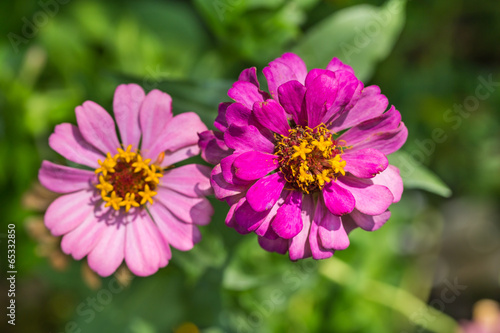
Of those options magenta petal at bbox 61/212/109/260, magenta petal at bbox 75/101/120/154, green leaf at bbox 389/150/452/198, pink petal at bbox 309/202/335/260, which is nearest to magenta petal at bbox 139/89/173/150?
magenta petal at bbox 75/101/120/154

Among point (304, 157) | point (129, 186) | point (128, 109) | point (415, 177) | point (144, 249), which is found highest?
point (128, 109)

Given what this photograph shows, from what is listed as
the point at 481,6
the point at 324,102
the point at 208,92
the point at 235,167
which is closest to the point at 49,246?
the point at 208,92

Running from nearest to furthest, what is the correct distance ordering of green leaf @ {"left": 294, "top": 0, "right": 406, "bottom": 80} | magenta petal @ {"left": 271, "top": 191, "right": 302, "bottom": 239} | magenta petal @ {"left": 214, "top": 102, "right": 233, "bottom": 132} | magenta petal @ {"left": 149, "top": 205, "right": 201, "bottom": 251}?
magenta petal @ {"left": 271, "top": 191, "right": 302, "bottom": 239}
magenta petal @ {"left": 214, "top": 102, "right": 233, "bottom": 132}
magenta petal @ {"left": 149, "top": 205, "right": 201, "bottom": 251}
green leaf @ {"left": 294, "top": 0, "right": 406, "bottom": 80}

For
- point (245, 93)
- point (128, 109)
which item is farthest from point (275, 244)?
point (128, 109)

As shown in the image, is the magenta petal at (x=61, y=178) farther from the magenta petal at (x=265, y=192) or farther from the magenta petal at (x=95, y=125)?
the magenta petal at (x=265, y=192)

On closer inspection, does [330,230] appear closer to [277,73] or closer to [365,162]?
[365,162]

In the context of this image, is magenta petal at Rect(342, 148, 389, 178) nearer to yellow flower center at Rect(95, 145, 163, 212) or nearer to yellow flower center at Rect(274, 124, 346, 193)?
yellow flower center at Rect(274, 124, 346, 193)
